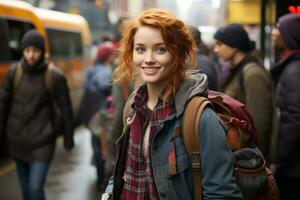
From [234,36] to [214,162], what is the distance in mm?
2670

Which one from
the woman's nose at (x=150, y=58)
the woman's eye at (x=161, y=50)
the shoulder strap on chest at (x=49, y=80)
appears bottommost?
the shoulder strap on chest at (x=49, y=80)

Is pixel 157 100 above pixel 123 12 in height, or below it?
above

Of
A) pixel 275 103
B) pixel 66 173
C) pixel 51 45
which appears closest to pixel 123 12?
pixel 51 45

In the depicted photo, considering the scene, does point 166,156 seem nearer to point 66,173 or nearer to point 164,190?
point 164,190

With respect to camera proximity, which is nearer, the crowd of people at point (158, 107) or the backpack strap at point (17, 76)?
the crowd of people at point (158, 107)

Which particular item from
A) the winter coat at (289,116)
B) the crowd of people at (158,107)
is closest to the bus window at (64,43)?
the crowd of people at (158,107)

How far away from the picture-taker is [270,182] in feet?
8.48

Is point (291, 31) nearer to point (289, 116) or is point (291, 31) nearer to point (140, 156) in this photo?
point (289, 116)

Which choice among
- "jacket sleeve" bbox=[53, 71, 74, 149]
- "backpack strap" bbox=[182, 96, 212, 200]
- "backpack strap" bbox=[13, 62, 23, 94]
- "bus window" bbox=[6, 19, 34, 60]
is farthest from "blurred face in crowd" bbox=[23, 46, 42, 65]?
"bus window" bbox=[6, 19, 34, 60]

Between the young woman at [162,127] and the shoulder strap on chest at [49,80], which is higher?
the young woman at [162,127]

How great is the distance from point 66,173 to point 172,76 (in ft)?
23.1

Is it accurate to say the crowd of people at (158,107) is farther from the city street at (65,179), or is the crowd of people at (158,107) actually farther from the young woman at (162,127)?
the city street at (65,179)

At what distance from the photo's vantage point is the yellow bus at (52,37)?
11.0m

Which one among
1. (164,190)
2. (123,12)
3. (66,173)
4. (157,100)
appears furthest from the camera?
(123,12)
